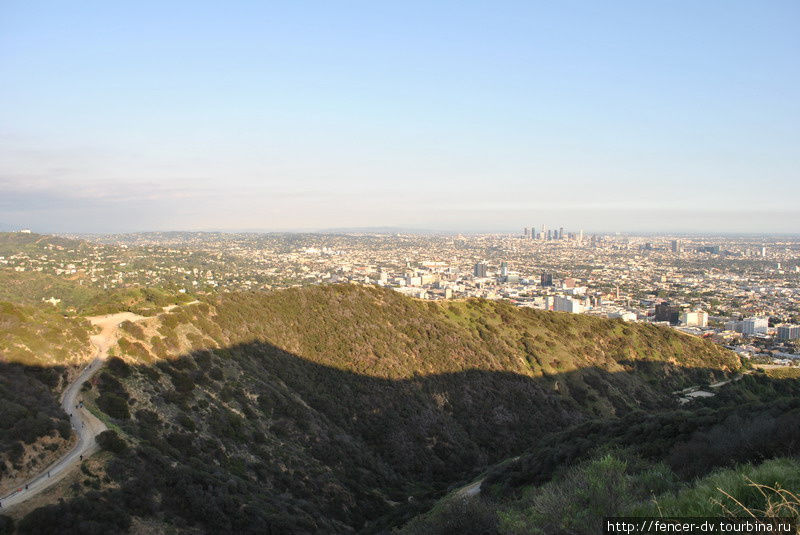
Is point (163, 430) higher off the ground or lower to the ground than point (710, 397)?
higher

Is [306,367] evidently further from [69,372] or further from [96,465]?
[96,465]

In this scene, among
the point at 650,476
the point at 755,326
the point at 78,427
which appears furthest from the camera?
the point at 755,326

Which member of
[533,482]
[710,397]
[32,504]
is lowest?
[710,397]

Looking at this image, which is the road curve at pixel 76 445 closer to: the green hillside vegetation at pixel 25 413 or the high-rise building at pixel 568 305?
the green hillside vegetation at pixel 25 413

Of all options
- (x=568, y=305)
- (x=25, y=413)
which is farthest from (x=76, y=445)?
(x=568, y=305)

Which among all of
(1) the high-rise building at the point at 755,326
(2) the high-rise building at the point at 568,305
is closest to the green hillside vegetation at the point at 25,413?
(2) the high-rise building at the point at 568,305

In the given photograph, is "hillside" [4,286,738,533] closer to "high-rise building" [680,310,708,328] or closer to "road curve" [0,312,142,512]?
"road curve" [0,312,142,512]

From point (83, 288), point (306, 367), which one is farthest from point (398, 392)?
point (83, 288)

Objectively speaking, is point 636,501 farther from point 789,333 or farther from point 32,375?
point 789,333
